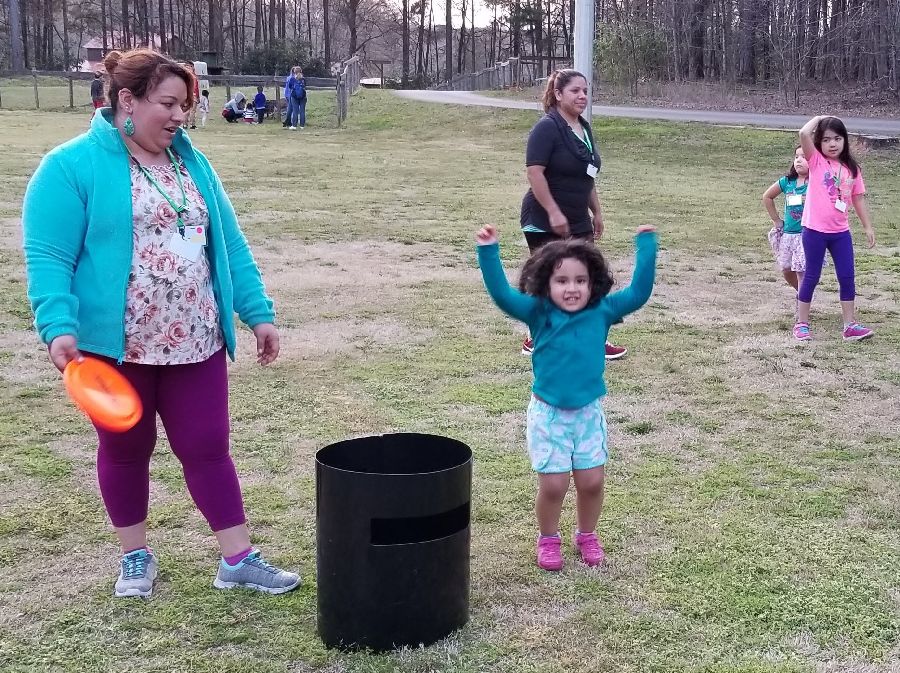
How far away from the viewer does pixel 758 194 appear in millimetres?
14836

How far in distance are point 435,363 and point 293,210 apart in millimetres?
7149

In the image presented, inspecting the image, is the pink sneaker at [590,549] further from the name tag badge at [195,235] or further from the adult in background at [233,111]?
the adult in background at [233,111]

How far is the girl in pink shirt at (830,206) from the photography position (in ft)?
21.7

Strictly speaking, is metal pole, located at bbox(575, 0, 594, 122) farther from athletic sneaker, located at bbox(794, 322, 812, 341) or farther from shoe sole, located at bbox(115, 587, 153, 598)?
shoe sole, located at bbox(115, 587, 153, 598)

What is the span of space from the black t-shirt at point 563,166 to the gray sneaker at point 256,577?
3143 mm

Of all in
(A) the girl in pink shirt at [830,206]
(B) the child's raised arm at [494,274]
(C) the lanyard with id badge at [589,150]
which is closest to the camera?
(B) the child's raised arm at [494,274]

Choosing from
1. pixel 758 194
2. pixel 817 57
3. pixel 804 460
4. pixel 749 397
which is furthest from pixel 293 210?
pixel 817 57

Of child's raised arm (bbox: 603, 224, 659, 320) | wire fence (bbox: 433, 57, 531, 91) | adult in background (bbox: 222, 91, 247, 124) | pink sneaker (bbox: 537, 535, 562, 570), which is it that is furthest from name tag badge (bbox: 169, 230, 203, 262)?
wire fence (bbox: 433, 57, 531, 91)

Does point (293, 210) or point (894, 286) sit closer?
point (894, 286)

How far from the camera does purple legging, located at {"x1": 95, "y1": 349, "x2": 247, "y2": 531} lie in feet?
10.4

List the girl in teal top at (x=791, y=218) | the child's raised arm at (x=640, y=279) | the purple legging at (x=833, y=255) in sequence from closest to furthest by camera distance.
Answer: the child's raised arm at (x=640, y=279) → the purple legging at (x=833, y=255) → the girl in teal top at (x=791, y=218)

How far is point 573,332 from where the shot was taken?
3.35 metres

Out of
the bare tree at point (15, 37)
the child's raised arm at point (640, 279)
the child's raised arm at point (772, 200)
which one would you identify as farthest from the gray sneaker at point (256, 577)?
the bare tree at point (15, 37)

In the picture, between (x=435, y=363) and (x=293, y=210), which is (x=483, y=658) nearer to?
(x=435, y=363)
